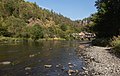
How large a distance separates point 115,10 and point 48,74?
4699 centimetres

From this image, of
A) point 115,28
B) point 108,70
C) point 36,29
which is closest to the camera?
point 108,70

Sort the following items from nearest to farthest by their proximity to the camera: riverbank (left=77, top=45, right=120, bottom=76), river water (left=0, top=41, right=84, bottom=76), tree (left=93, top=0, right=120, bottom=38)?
riverbank (left=77, top=45, right=120, bottom=76)
river water (left=0, top=41, right=84, bottom=76)
tree (left=93, top=0, right=120, bottom=38)

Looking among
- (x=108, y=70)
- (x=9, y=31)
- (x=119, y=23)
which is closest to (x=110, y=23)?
(x=119, y=23)

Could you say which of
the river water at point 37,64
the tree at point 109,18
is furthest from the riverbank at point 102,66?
the tree at point 109,18

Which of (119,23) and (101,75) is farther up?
(119,23)

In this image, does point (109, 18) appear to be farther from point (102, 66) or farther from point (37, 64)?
point (102, 66)

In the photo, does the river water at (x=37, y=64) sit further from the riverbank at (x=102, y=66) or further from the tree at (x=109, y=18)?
the tree at (x=109, y=18)

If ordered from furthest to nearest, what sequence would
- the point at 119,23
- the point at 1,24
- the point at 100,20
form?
the point at 1,24, the point at 100,20, the point at 119,23

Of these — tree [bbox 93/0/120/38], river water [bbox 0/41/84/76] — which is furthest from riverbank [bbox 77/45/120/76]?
tree [bbox 93/0/120/38]

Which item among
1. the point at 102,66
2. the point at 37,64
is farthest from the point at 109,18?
the point at 102,66

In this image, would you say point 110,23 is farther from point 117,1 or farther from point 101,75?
point 101,75

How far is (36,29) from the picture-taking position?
164 metres

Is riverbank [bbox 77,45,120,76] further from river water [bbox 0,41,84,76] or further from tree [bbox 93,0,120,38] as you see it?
tree [bbox 93,0,120,38]

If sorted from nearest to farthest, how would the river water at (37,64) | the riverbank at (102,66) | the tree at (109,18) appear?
the riverbank at (102,66) → the river water at (37,64) → the tree at (109,18)
